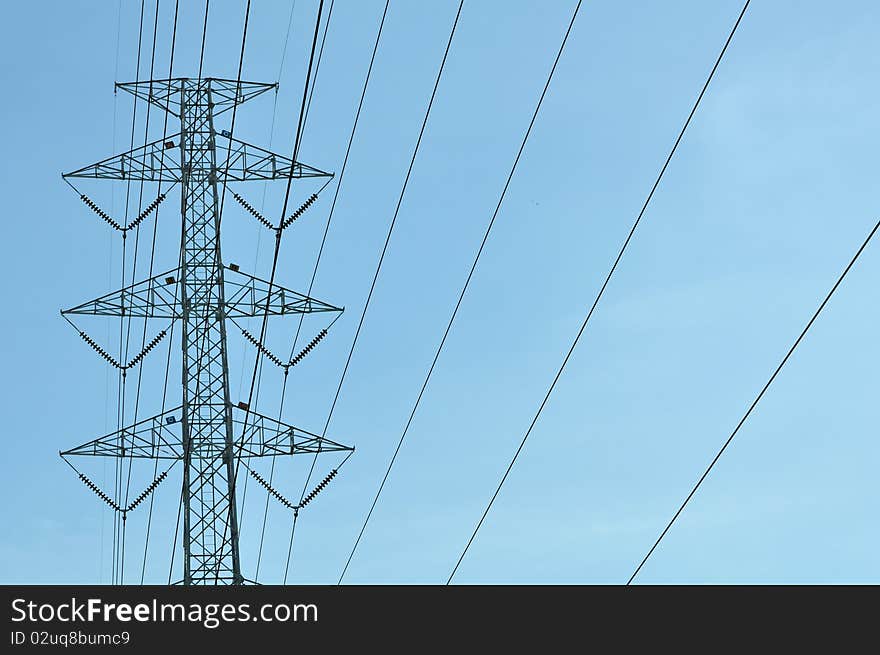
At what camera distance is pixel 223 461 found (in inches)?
1108

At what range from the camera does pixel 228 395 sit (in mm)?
28250

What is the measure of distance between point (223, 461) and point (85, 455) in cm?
372
